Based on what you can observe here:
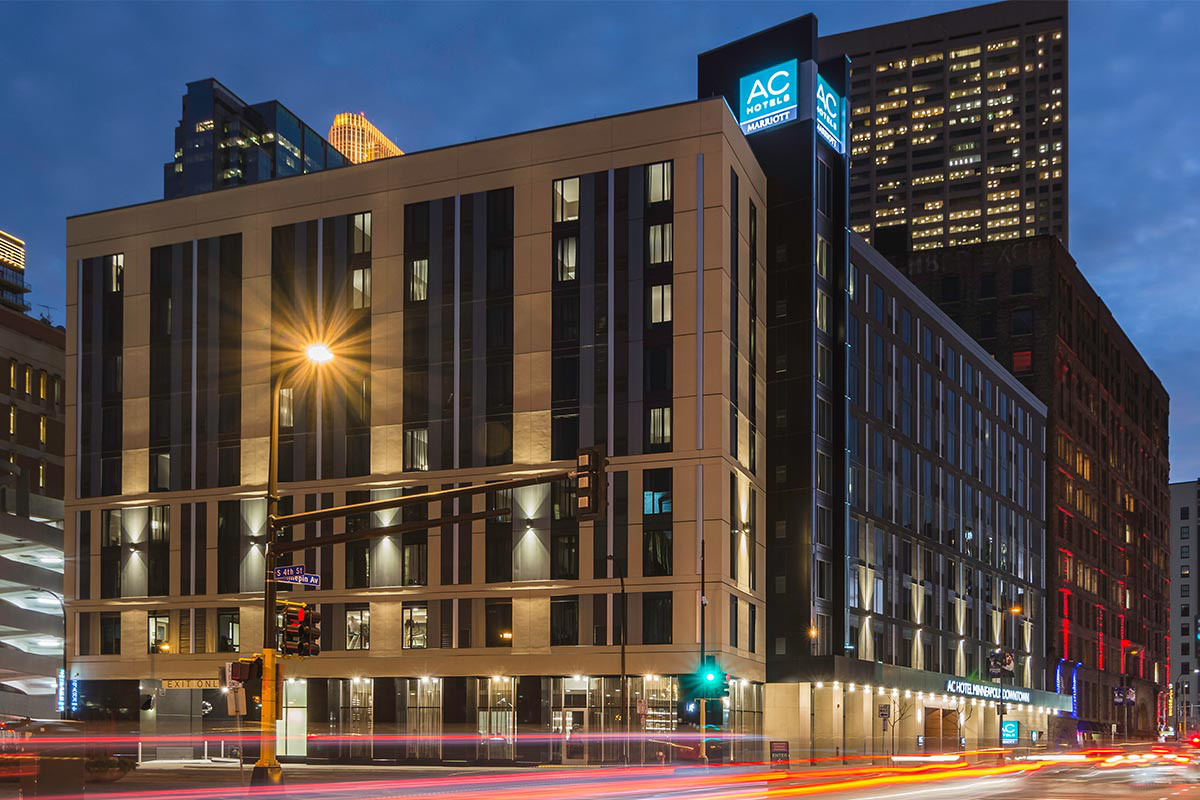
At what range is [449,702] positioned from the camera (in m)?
70.5

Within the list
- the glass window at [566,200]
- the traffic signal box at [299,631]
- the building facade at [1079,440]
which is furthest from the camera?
the building facade at [1079,440]

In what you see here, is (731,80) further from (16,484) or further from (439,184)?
(16,484)

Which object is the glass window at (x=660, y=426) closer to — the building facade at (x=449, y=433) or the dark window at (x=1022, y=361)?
the building facade at (x=449, y=433)

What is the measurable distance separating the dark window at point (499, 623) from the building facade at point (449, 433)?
0.14 meters

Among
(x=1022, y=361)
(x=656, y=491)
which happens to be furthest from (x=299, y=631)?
(x=1022, y=361)

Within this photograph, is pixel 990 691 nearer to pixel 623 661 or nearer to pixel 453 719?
pixel 453 719

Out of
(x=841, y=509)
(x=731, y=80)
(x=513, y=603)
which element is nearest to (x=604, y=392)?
(x=513, y=603)

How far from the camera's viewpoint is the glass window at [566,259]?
71938 mm

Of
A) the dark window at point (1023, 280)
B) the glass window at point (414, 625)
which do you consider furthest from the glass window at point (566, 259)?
the dark window at point (1023, 280)

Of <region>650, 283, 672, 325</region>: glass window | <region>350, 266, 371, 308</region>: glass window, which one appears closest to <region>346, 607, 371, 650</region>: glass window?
<region>350, 266, 371, 308</region>: glass window

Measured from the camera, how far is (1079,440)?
435 ft

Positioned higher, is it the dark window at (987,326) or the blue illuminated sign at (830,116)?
the blue illuminated sign at (830,116)

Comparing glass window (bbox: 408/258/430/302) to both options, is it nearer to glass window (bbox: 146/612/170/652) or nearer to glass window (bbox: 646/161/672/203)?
glass window (bbox: 646/161/672/203)

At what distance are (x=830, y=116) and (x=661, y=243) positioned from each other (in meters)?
17.2
